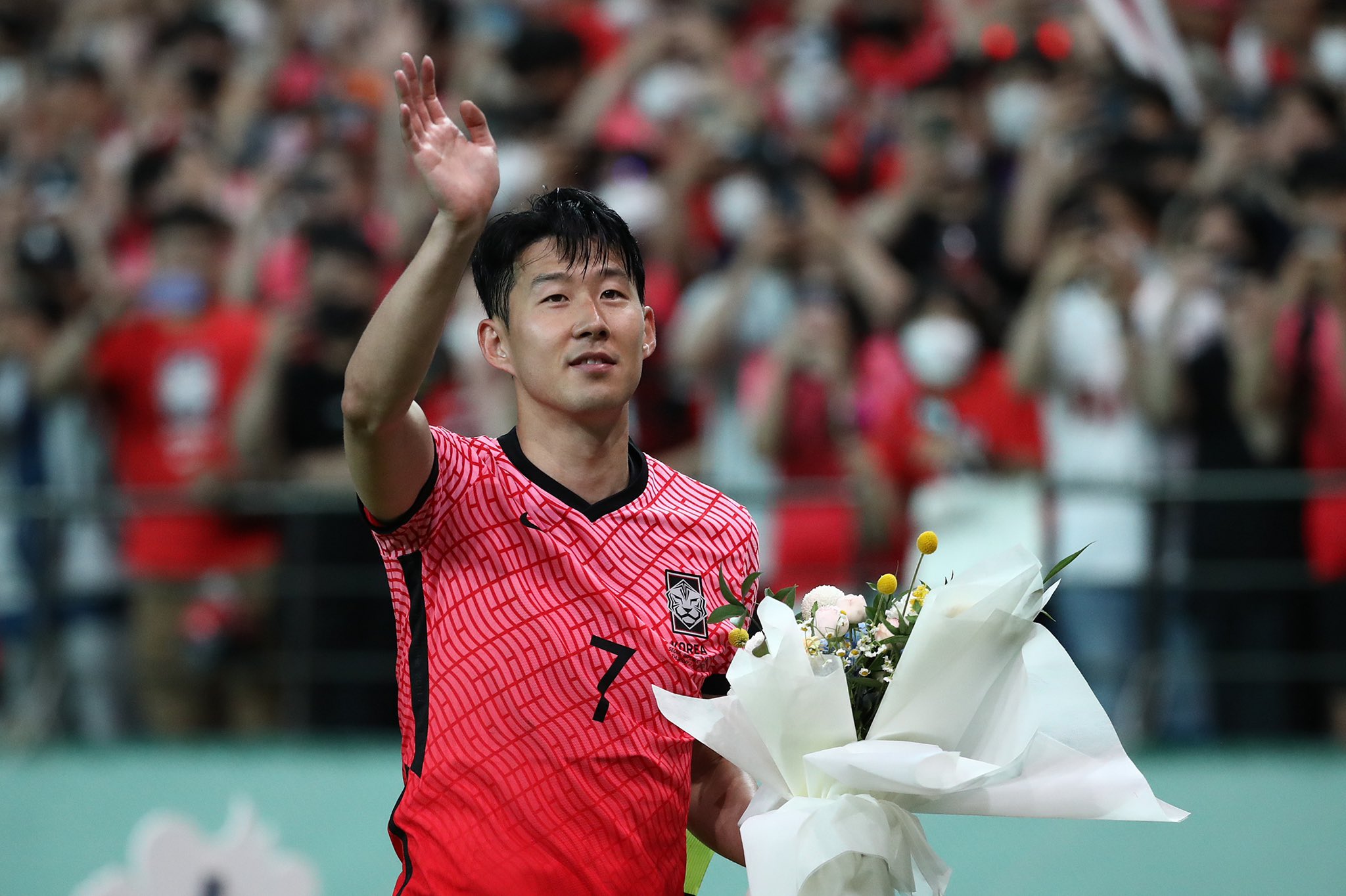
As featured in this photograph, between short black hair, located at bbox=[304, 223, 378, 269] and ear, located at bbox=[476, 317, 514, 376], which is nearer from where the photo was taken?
ear, located at bbox=[476, 317, 514, 376]

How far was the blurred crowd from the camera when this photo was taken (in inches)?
274

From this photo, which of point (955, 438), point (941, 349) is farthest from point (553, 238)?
point (941, 349)

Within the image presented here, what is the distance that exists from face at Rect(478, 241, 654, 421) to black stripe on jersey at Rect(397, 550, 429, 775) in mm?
375

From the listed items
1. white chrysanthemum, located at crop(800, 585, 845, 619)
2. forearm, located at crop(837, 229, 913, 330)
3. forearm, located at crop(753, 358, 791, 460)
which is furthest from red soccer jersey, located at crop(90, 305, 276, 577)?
white chrysanthemum, located at crop(800, 585, 845, 619)

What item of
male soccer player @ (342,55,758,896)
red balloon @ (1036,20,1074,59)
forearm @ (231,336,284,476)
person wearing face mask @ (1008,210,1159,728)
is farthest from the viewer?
red balloon @ (1036,20,1074,59)

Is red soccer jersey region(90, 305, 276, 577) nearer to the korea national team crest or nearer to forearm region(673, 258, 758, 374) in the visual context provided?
forearm region(673, 258, 758, 374)

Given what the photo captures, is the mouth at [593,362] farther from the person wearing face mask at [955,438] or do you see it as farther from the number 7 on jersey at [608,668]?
the person wearing face mask at [955,438]

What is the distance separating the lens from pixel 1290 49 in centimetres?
893

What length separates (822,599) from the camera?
3258 mm

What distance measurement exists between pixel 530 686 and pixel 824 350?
13.7 feet

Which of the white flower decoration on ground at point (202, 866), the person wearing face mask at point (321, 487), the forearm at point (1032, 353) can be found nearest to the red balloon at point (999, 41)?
the forearm at point (1032, 353)

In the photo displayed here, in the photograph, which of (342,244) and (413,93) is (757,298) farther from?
(413,93)

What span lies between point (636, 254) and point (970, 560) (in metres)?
3.40

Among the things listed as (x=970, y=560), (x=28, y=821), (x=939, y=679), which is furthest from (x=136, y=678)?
(x=939, y=679)
